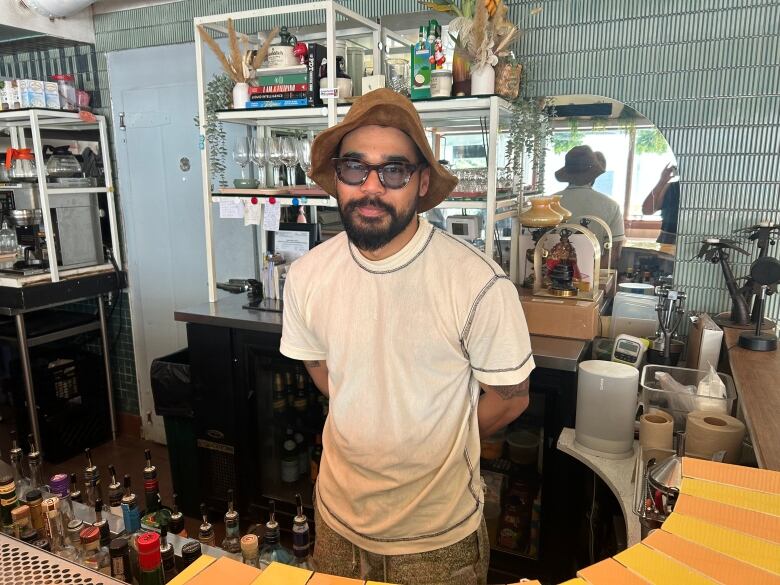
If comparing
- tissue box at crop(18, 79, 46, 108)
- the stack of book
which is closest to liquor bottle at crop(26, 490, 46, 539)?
the stack of book

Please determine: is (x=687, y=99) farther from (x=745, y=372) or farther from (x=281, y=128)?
(x=281, y=128)

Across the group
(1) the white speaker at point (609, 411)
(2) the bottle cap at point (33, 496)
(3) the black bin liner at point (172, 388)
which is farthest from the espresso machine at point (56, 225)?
(1) the white speaker at point (609, 411)

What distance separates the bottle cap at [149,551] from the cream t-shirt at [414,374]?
21.5 inches

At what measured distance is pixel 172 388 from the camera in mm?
3088

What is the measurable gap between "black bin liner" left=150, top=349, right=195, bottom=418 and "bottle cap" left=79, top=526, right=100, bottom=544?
175 cm

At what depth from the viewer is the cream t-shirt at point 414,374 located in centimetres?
146

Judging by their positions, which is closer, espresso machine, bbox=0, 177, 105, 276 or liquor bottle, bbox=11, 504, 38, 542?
→ liquor bottle, bbox=11, 504, 38, 542

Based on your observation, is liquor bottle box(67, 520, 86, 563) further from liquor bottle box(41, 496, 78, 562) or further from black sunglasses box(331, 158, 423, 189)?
black sunglasses box(331, 158, 423, 189)

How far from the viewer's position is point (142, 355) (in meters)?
4.13

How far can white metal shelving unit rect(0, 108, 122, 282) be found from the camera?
3.40 metres

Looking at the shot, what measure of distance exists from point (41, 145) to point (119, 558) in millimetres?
3040

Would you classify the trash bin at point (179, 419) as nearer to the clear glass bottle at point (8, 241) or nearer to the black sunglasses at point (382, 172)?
the clear glass bottle at point (8, 241)

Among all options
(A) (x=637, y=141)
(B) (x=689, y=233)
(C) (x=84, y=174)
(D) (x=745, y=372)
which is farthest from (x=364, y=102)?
(C) (x=84, y=174)

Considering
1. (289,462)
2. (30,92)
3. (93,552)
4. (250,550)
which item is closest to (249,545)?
(250,550)
